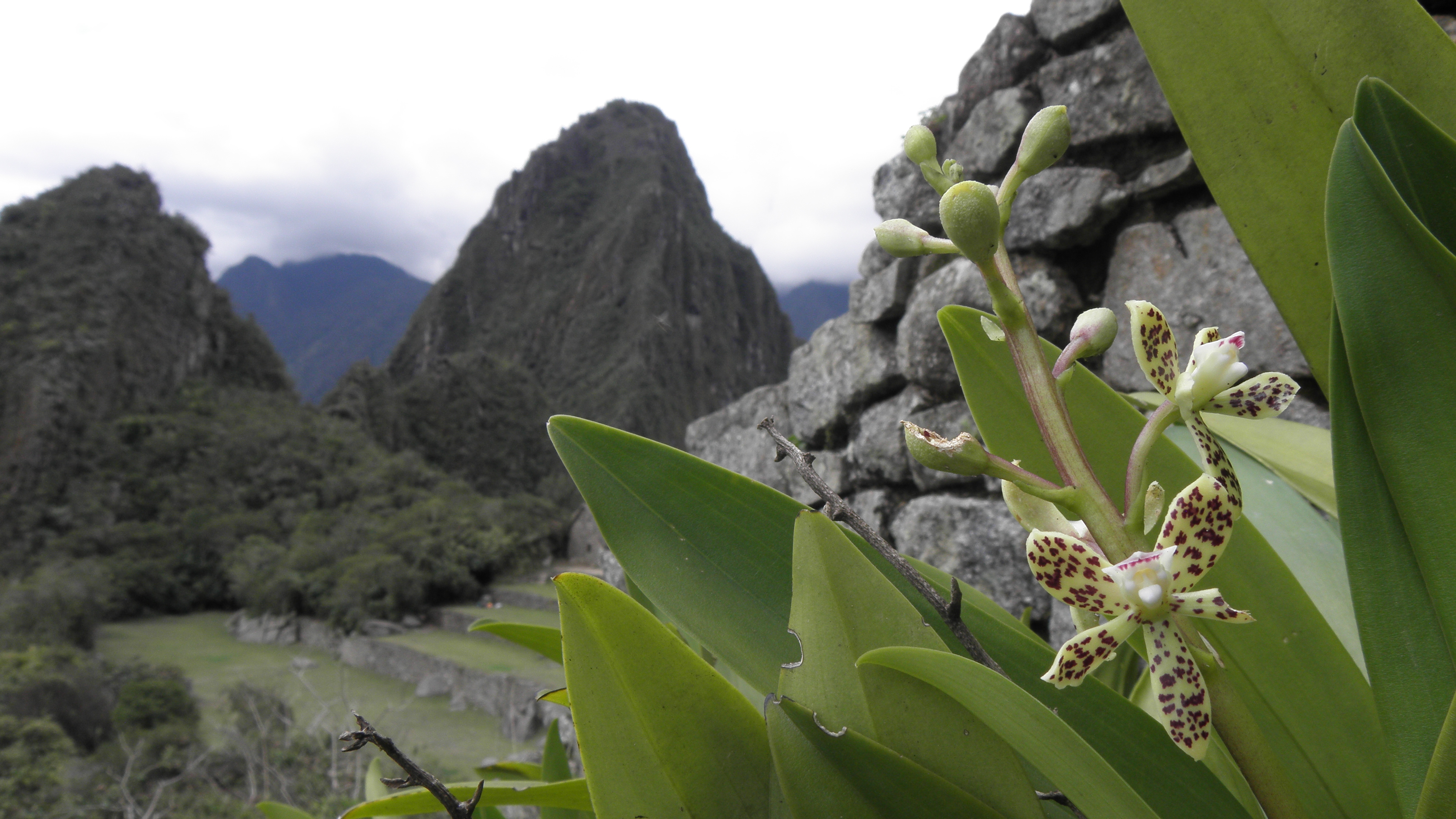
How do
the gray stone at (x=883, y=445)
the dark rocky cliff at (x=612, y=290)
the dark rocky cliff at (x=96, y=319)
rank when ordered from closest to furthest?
the gray stone at (x=883, y=445), the dark rocky cliff at (x=96, y=319), the dark rocky cliff at (x=612, y=290)

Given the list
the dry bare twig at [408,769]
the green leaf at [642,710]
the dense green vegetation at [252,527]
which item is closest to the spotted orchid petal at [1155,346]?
the green leaf at [642,710]

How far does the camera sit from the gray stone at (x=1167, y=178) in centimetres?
136

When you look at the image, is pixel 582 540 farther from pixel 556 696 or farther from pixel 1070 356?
pixel 1070 356

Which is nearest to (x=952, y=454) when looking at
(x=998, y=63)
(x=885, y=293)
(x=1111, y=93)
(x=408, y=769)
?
(x=408, y=769)

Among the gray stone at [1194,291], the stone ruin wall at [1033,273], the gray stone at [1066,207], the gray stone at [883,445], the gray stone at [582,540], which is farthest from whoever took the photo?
the gray stone at [582,540]

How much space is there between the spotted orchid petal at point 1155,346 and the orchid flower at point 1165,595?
2.4 inches

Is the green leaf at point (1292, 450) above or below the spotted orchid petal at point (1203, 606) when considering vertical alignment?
above

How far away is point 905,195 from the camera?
191cm

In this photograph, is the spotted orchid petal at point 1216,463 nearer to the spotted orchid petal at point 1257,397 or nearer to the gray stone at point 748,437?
the spotted orchid petal at point 1257,397

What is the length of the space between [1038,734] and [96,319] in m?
28.2

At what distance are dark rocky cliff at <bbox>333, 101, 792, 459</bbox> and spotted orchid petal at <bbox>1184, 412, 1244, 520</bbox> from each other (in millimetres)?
25804

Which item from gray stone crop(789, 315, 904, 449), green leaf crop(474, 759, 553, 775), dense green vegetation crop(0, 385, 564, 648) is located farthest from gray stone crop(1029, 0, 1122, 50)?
dense green vegetation crop(0, 385, 564, 648)

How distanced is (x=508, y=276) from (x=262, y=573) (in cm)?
2545

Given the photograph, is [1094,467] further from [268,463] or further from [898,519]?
[268,463]
